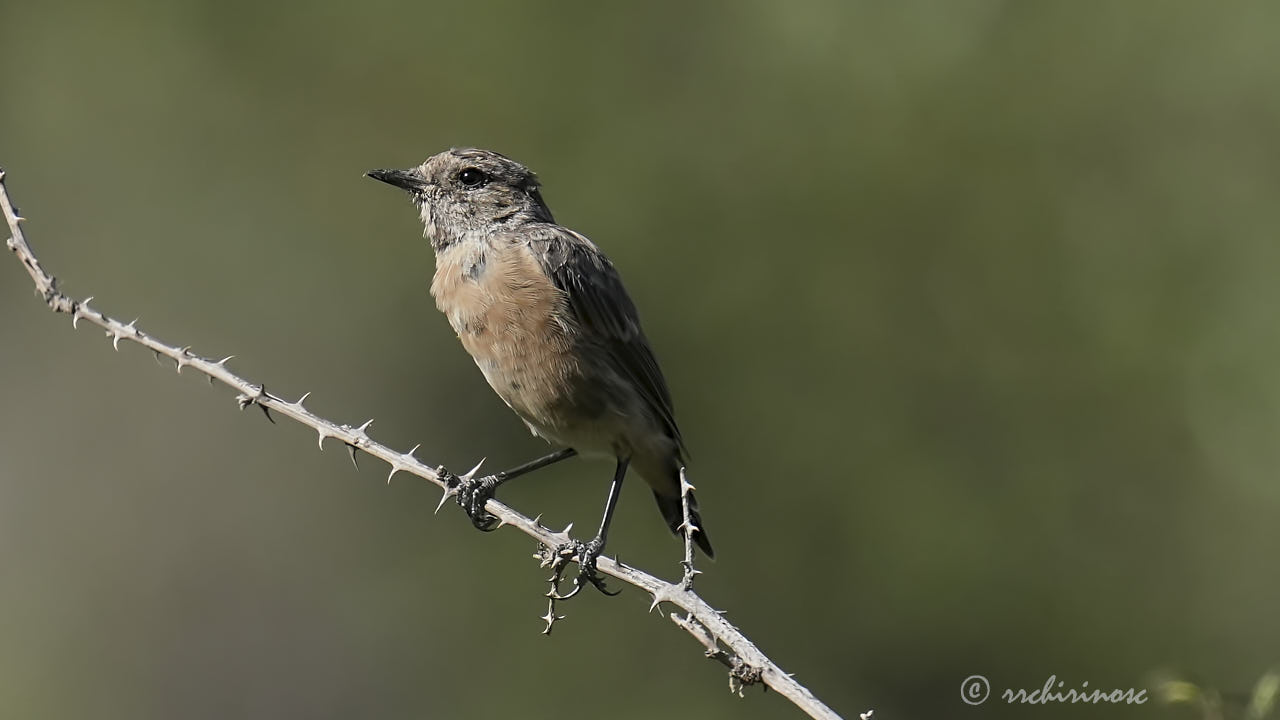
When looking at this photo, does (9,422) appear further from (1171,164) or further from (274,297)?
(1171,164)

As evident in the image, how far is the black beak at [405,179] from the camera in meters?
6.41

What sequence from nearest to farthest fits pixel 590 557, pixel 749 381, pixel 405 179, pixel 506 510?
1. pixel 506 510
2. pixel 590 557
3. pixel 405 179
4. pixel 749 381

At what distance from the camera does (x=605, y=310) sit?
616 centimetres

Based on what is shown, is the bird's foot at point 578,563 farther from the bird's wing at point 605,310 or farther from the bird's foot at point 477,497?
the bird's wing at point 605,310

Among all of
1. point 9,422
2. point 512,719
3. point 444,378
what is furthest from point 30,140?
point 512,719

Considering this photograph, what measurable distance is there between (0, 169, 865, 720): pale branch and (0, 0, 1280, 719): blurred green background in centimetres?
628

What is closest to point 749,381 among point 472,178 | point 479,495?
point 472,178

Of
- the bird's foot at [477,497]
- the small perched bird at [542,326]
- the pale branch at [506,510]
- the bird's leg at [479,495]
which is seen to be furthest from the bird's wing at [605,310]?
the pale branch at [506,510]

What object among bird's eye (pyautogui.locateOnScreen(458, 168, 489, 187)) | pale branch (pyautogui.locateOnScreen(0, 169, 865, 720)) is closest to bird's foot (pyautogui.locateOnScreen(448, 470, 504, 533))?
pale branch (pyautogui.locateOnScreen(0, 169, 865, 720))

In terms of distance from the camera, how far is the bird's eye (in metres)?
6.54

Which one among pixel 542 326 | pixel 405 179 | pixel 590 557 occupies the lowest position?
pixel 590 557

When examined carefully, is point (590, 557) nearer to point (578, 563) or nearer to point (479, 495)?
point (578, 563)

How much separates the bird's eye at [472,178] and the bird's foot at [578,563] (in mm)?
1931

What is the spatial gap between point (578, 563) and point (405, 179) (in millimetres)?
2160
